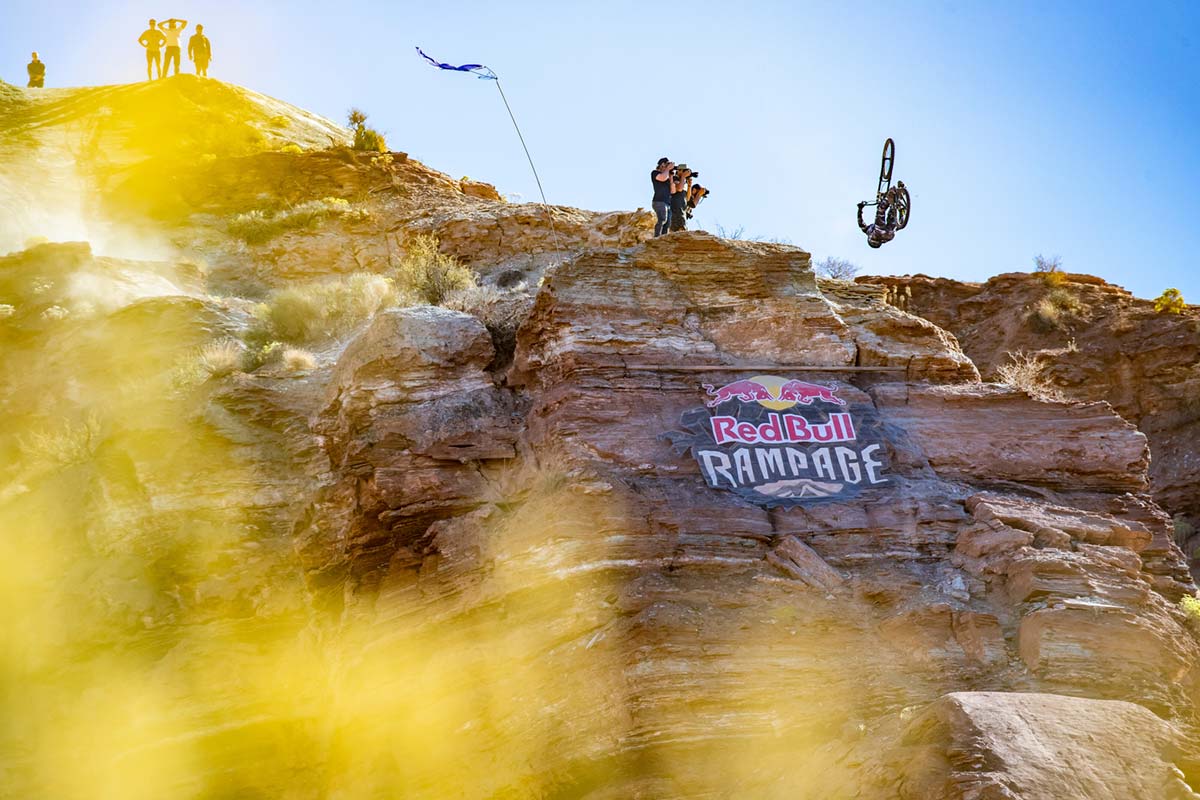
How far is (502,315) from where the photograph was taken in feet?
47.1

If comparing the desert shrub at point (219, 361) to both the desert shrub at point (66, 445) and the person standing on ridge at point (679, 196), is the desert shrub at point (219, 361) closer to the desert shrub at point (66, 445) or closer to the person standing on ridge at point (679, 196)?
the desert shrub at point (66, 445)

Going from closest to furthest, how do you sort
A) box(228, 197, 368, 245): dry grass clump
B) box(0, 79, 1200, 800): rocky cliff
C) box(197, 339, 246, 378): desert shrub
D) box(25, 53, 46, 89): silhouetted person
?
box(0, 79, 1200, 800): rocky cliff → box(197, 339, 246, 378): desert shrub → box(228, 197, 368, 245): dry grass clump → box(25, 53, 46, 89): silhouetted person

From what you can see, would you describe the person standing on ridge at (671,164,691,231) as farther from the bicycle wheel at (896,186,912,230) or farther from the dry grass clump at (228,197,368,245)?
the dry grass clump at (228,197,368,245)

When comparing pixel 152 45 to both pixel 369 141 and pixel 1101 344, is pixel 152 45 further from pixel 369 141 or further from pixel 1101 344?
pixel 1101 344

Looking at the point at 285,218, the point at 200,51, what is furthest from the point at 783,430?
the point at 200,51

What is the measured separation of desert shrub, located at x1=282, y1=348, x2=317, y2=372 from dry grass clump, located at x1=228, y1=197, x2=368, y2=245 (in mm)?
9219

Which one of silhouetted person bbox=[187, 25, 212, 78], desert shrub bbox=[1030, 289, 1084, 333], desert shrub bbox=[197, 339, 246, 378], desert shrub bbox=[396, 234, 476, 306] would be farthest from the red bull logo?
silhouetted person bbox=[187, 25, 212, 78]

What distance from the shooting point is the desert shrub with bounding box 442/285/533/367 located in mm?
13977

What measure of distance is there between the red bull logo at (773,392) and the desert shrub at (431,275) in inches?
247

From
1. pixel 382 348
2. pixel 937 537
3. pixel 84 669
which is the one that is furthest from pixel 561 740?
pixel 84 669

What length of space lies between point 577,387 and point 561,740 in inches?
169

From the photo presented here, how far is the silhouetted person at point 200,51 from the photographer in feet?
106

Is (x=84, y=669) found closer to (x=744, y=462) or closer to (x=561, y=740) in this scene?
(x=561, y=740)

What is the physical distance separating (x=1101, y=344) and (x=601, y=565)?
20.1 m
